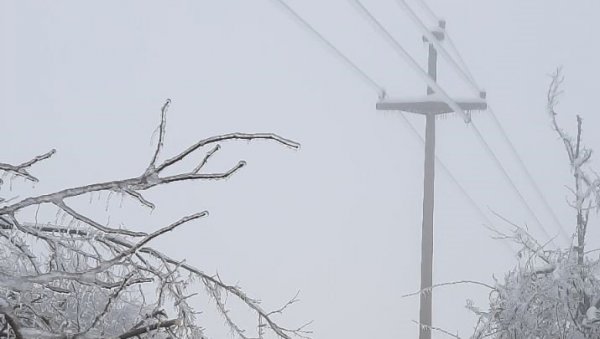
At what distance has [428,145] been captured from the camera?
57.6 ft

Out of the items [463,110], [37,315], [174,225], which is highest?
[463,110]

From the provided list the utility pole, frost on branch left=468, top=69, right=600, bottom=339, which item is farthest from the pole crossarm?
frost on branch left=468, top=69, right=600, bottom=339

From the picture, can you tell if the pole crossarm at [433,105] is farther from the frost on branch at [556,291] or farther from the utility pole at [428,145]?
the frost on branch at [556,291]

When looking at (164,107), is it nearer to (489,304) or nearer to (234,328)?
(234,328)

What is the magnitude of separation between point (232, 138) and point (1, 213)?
64 centimetres

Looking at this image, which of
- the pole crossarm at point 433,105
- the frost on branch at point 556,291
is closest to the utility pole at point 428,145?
the pole crossarm at point 433,105

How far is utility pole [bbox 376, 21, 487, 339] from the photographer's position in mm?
16328

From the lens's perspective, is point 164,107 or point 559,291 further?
point 559,291

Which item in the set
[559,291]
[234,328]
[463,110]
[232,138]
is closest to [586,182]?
[559,291]

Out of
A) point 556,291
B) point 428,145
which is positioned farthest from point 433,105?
point 556,291

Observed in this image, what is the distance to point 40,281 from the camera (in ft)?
7.22

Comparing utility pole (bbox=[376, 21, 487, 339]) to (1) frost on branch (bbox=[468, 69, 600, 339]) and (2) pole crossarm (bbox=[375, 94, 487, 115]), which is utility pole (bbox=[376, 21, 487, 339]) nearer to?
(2) pole crossarm (bbox=[375, 94, 487, 115])

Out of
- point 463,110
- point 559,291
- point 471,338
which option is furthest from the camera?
point 463,110

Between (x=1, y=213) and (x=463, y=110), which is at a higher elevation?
(x=463, y=110)
